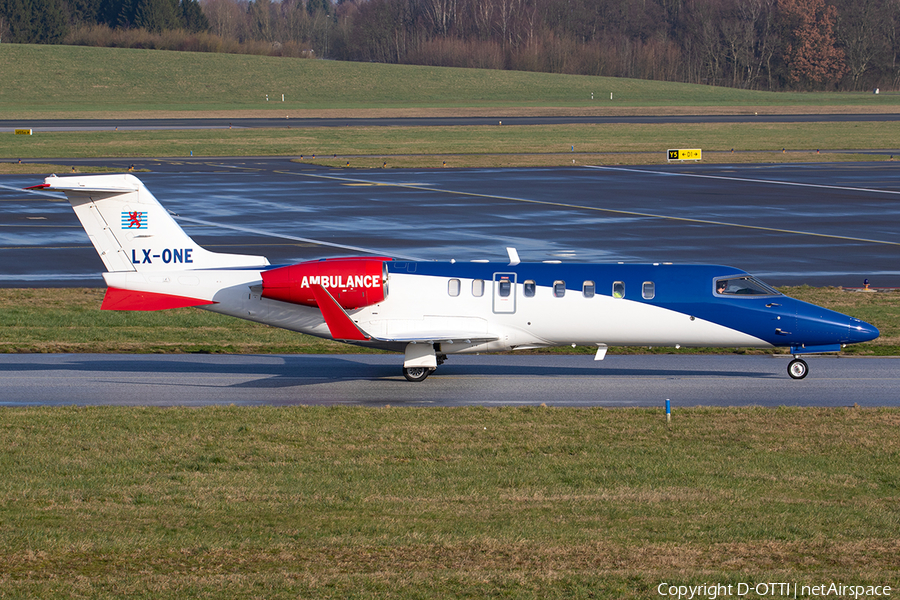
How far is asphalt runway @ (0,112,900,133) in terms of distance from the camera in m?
107

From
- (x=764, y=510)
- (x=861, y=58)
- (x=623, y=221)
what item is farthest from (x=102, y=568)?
(x=861, y=58)

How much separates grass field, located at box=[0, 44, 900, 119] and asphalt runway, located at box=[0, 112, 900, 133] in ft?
42.3

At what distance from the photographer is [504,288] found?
24.0m

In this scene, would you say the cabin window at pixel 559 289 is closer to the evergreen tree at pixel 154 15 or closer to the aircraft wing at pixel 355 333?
the aircraft wing at pixel 355 333

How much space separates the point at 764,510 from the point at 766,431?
5.17 m

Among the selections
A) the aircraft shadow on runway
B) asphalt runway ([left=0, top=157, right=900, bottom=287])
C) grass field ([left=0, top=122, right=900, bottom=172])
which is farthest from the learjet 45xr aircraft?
grass field ([left=0, top=122, right=900, bottom=172])

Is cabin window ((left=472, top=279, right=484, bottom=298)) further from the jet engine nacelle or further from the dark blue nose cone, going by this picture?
the dark blue nose cone

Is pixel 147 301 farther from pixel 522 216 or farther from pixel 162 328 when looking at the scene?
pixel 522 216

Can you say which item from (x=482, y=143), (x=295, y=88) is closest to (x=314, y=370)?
(x=482, y=143)

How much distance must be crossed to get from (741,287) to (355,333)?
9.00 m

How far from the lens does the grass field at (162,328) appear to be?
28.2 m

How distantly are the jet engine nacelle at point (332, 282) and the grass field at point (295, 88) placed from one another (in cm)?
10926

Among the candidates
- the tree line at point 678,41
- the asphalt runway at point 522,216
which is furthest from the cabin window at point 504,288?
the tree line at point 678,41

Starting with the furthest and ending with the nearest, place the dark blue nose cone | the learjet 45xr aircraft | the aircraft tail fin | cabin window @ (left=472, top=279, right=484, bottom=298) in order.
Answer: the aircraft tail fin, cabin window @ (left=472, top=279, right=484, bottom=298), the learjet 45xr aircraft, the dark blue nose cone
